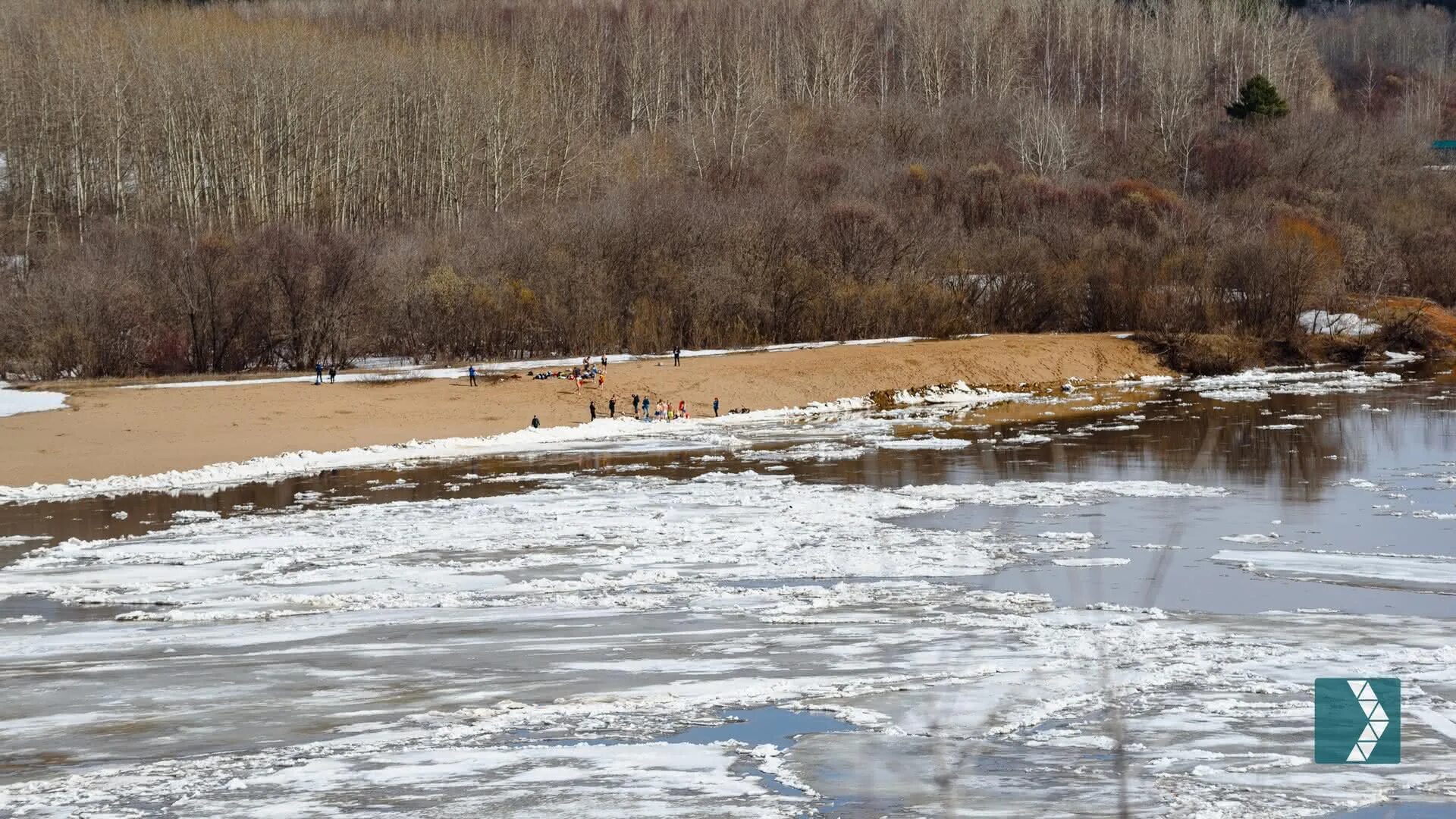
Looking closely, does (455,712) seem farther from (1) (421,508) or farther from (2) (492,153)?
(2) (492,153)

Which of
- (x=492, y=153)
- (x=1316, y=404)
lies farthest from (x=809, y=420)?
(x=492, y=153)

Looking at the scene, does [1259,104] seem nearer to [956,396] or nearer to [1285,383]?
[1285,383]

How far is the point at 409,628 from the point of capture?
50.1ft

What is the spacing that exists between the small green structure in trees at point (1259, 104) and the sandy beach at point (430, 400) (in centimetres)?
4652

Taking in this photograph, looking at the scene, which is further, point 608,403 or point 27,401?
point 608,403

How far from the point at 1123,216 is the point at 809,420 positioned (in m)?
39.8

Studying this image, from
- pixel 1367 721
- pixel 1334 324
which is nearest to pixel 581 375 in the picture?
pixel 1367 721

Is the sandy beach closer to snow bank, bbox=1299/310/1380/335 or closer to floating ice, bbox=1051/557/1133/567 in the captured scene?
snow bank, bbox=1299/310/1380/335

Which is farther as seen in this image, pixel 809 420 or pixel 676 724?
pixel 809 420

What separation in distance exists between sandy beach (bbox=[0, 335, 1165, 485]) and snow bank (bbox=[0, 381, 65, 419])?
607 millimetres

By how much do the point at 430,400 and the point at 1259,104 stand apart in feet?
235

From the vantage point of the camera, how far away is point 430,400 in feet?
126

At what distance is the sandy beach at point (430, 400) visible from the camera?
3089 cm

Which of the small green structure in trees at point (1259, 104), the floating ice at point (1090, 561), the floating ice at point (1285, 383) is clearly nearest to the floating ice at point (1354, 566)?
the floating ice at point (1090, 561)
